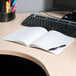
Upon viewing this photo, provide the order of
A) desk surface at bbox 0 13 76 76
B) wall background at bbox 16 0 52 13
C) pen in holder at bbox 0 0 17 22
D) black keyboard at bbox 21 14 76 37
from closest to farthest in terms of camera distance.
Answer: desk surface at bbox 0 13 76 76
black keyboard at bbox 21 14 76 37
pen in holder at bbox 0 0 17 22
wall background at bbox 16 0 52 13

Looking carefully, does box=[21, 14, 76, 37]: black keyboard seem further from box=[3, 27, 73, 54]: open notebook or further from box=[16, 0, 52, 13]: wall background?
box=[16, 0, 52, 13]: wall background

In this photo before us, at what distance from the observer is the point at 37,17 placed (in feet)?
4.90

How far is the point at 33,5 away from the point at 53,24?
0.39 m

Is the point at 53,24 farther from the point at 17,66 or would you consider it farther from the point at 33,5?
the point at 17,66

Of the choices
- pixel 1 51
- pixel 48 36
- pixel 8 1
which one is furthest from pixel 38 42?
pixel 8 1

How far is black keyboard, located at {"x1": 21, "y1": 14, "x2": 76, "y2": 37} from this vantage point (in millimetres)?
1329

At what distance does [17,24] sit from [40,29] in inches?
8.5

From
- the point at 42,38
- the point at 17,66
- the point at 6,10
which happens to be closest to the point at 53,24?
the point at 42,38

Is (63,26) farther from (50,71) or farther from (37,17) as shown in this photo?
(50,71)

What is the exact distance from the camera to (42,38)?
121cm

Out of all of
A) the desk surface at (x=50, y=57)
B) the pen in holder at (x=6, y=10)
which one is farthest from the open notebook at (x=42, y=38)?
the pen in holder at (x=6, y=10)

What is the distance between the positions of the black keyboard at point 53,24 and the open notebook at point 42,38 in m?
→ 0.05

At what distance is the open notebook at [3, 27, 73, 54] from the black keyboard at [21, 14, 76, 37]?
5cm

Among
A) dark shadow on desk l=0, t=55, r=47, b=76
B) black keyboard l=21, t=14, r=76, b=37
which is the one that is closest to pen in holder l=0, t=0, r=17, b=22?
black keyboard l=21, t=14, r=76, b=37
